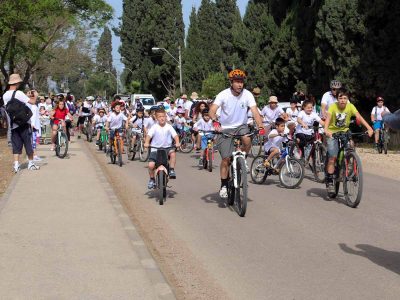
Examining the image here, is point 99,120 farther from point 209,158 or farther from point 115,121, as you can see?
point 209,158

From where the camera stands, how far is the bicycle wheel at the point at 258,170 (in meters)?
12.8

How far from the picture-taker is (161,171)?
10516mm

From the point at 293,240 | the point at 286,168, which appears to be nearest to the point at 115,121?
the point at 286,168

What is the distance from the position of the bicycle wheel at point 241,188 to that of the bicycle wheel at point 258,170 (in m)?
3.22

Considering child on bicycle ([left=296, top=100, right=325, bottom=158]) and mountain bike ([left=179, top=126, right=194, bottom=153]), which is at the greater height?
child on bicycle ([left=296, top=100, right=325, bottom=158])

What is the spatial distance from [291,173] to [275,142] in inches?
28.5

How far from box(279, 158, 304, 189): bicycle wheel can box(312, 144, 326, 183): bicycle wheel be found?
Answer: 2.77ft

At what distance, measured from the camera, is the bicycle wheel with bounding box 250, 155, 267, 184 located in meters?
12.8

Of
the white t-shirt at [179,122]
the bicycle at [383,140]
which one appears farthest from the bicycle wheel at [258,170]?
the white t-shirt at [179,122]

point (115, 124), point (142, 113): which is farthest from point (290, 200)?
point (142, 113)

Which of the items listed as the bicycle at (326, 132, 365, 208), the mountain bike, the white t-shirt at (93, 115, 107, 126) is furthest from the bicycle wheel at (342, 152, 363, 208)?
the white t-shirt at (93, 115, 107, 126)

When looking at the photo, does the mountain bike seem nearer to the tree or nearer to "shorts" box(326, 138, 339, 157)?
"shorts" box(326, 138, 339, 157)

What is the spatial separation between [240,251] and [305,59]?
2635 centimetres

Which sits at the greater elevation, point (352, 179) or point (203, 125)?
point (203, 125)
